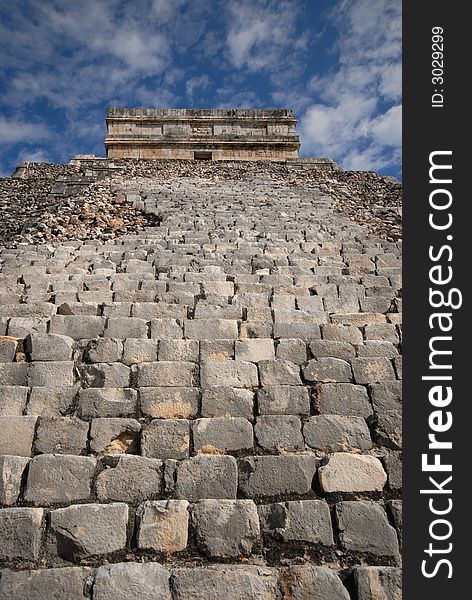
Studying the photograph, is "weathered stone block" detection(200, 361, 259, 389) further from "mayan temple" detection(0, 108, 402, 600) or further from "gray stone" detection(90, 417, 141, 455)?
"gray stone" detection(90, 417, 141, 455)

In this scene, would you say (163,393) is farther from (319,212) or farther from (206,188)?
(206,188)

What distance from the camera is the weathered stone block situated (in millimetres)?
3766

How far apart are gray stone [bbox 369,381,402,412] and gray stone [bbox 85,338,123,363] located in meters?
2.20

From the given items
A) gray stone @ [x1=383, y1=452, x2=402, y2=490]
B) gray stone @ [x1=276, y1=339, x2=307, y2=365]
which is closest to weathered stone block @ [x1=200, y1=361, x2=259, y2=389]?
gray stone @ [x1=276, y1=339, x2=307, y2=365]

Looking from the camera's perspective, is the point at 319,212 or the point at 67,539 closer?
the point at 67,539

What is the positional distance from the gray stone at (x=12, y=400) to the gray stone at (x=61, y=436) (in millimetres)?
302

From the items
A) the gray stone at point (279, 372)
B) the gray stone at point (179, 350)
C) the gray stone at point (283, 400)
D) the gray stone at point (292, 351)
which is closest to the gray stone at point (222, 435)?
the gray stone at point (283, 400)

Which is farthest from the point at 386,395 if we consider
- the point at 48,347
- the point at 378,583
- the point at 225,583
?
the point at 48,347

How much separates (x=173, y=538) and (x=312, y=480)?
0.96 metres

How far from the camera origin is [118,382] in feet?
12.3

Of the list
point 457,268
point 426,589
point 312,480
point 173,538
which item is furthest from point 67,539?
point 457,268

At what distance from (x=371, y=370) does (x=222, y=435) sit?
4.75 ft

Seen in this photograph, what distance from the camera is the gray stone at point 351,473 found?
2992mm

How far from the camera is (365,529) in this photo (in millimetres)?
2764
